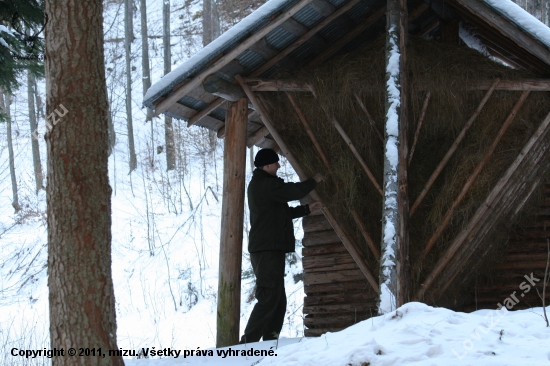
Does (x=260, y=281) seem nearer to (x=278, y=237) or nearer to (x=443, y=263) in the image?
(x=278, y=237)

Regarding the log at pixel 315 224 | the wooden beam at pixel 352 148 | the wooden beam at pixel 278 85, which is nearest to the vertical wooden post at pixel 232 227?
the wooden beam at pixel 278 85

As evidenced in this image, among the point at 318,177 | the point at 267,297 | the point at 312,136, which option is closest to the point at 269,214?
the point at 318,177

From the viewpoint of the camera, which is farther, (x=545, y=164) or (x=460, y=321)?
(x=545, y=164)

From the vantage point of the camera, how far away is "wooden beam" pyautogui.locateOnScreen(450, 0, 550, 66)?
629 cm

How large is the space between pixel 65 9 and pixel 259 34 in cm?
254

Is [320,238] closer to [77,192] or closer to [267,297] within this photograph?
[267,297]

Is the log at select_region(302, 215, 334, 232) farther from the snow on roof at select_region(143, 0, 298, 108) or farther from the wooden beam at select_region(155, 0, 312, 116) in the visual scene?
the snow on roof at select_region(143, 0, 298, 108)

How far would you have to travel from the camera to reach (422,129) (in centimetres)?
710

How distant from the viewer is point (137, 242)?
1769 cm

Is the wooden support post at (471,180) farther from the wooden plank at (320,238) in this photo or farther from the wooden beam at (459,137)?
the wooden plank at (320,238)

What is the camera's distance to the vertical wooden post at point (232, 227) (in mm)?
7219

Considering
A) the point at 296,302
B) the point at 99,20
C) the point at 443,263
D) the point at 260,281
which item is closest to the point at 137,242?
the point at 296,302

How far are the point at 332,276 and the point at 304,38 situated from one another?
9.91 ft

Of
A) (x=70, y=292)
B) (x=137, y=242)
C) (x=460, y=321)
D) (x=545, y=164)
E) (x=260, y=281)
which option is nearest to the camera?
(x=70, y=292)
